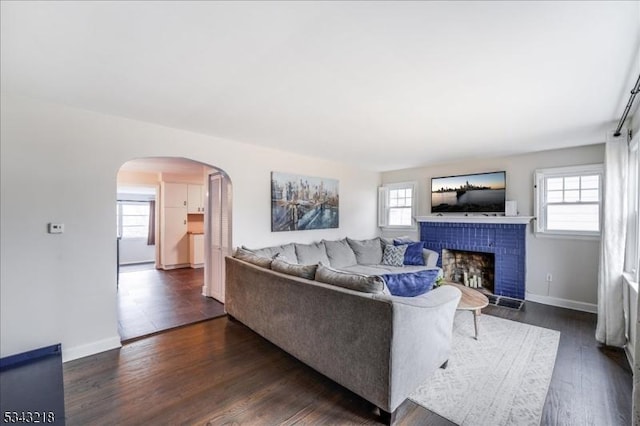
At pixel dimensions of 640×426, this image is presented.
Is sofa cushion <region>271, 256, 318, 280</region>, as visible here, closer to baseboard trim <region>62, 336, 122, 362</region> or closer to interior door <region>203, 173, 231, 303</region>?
interior door <region>203, 173, 231, 303</region>

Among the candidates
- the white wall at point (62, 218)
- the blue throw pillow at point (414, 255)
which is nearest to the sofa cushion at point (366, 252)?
the blue throw pillow at point (414, 255)

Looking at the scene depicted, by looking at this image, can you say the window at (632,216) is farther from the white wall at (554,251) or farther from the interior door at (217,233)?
the interior door at (217,233)

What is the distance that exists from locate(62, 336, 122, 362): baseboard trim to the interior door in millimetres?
1527

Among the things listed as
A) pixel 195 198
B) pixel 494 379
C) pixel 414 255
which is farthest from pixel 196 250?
pixel 494 379

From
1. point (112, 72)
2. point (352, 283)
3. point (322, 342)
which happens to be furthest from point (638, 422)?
point (112, 72)

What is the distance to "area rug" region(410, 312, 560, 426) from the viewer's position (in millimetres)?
1914

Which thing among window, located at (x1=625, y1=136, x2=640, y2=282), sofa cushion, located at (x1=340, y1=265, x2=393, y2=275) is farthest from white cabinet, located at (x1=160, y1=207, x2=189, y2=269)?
window, located at (x1=625, y1=136, x2=640, y2=282)

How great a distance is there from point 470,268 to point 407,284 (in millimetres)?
3953

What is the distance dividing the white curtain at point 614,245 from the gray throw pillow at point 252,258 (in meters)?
3.65

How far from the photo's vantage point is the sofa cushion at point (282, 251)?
12.8 ft

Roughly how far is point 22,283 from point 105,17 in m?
2.43

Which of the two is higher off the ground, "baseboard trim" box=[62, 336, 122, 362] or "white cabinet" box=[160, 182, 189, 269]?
"white cabinet" box=[160, 182, 189, 269]

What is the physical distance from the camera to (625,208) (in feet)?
9.45

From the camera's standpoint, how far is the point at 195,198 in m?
7.48
